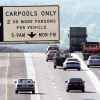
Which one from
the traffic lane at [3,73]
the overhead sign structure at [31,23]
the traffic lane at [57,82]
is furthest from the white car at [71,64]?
the overhead sign structure at [31,23]

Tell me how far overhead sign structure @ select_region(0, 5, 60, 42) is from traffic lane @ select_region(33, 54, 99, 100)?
34533mm

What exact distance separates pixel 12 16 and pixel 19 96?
122ft

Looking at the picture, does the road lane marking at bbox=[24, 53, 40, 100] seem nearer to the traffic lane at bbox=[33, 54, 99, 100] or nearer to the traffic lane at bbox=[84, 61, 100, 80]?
Result: the traffic lane at bbox=[33, 54, 99, 100]

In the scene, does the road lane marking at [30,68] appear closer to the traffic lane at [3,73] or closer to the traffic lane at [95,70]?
the traffic lane at [3,73]

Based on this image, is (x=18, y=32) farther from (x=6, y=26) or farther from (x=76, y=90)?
(x=76, y=90)

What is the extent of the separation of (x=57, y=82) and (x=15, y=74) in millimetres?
11508

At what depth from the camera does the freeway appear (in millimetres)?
81375

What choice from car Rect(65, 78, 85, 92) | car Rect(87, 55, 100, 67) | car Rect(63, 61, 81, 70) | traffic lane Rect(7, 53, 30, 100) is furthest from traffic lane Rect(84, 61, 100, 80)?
car Rect(65, 78, 85, 92)

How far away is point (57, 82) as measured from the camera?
9962 centimetres

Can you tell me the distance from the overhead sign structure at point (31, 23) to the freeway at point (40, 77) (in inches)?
1348

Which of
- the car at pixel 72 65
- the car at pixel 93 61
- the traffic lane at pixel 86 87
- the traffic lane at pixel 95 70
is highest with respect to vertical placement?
the car at pixel 93 61

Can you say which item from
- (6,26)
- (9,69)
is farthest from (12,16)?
(9,69)

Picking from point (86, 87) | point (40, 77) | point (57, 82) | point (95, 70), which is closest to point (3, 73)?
point (40, 77)

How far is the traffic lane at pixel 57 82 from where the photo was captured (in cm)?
8150
